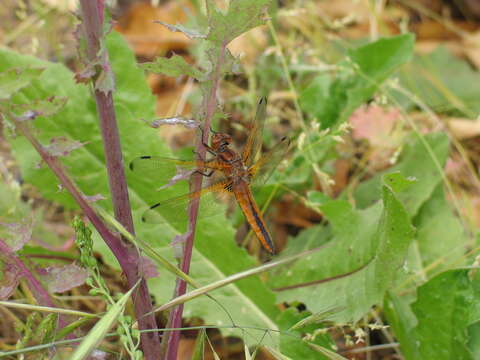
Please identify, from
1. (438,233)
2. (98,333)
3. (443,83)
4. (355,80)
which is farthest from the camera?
(443,83)

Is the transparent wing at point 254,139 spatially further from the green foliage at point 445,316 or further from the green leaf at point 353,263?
the green foliage at point 445,316

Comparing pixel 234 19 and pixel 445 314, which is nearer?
pixel 234 19

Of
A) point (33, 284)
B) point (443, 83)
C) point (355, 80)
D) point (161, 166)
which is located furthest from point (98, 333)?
point (443, 83)

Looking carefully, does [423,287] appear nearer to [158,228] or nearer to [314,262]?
[314,262]

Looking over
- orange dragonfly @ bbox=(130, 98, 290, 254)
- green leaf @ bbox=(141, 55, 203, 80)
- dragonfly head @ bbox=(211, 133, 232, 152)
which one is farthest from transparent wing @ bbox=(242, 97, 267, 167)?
green leaf @ bbox=(141, 55, 203, 80)

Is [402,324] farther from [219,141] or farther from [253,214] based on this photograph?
[219,141]
